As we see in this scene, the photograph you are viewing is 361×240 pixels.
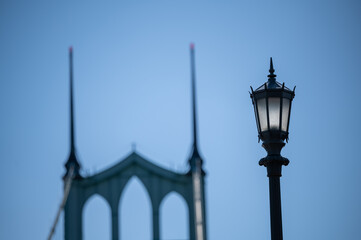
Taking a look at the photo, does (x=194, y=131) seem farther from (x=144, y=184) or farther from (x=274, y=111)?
(x=274, y=111)

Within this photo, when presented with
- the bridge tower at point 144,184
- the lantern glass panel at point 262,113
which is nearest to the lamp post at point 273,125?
the lantern glass panel at point 262,113

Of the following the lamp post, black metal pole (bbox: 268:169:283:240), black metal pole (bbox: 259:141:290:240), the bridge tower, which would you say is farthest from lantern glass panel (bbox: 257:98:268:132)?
the bridge tower

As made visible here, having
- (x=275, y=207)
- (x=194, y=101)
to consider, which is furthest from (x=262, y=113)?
(x=194, y=101)

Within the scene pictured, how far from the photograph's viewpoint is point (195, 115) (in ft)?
185

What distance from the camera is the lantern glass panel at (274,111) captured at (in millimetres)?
8102

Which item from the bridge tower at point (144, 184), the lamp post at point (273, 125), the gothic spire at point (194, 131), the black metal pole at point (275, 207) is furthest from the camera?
the gothic spire at point (194, 131)

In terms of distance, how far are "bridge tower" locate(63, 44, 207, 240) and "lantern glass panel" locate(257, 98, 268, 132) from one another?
41402mm

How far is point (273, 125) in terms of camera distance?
322 inches

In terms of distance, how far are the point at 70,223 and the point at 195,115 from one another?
11005 millimetres

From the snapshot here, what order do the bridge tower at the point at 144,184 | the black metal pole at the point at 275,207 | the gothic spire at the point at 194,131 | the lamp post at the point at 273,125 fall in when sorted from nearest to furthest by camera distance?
1. the black metal pole at the point at 275,207
2. the lamp post at the point at 273,125
3. the bridge tower at the point at 144,184
4. the gothic spire at the point at 194,131

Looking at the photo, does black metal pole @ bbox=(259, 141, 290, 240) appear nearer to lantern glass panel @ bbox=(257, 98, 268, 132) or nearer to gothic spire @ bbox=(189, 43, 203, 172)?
lantern glass panel @ bbox=(257, 98, 268, 132)

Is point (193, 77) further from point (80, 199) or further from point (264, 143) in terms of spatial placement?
point (264, 143)

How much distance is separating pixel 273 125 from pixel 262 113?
0.15 meters

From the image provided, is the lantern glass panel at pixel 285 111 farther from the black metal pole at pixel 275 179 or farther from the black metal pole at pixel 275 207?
the black metal pole at pixel 275 207
